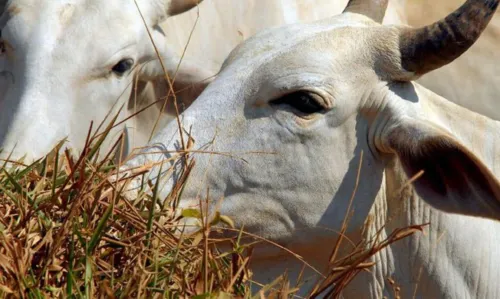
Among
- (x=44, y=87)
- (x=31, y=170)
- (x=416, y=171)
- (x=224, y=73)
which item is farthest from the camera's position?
(x=44, y=87)

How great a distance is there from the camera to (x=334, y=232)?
4.31 metres

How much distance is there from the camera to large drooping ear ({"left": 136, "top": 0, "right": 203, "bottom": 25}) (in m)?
6.21

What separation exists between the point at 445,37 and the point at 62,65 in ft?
7.35

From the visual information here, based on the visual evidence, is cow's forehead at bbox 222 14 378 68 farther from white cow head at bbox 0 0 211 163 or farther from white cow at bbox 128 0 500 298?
white cow head at bbox 0 0 211 163

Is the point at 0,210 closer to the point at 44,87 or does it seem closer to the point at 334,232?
the point at 334,232

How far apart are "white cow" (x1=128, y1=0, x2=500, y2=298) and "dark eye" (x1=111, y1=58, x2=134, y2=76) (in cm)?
164

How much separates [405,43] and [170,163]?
96 centimetres

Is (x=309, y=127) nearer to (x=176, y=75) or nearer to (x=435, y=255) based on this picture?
(x=435, y=255)

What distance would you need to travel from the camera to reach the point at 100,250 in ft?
11.1

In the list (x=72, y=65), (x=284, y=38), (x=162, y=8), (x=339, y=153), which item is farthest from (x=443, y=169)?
(x=162, y=8)

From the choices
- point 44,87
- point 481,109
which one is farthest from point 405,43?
point 481,109

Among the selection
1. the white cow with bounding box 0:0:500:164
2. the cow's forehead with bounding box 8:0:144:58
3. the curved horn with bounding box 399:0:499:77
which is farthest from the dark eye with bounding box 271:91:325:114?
the cow's forehead with bounding box 8:0:144:58

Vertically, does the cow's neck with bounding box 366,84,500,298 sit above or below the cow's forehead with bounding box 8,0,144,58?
below

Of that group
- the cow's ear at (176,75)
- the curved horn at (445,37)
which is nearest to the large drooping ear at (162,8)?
the cow's ear at (176,75)
